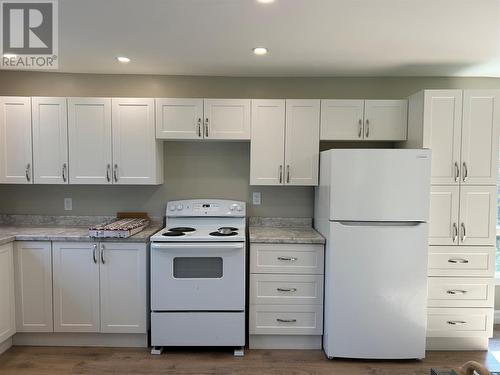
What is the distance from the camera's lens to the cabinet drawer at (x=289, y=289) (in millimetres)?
2633

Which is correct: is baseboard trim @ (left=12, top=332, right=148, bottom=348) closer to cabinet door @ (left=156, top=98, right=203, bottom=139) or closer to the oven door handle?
the oven door handle

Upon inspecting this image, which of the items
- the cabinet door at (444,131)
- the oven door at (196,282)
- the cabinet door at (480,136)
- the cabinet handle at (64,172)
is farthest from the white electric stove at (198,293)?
the cabinet door at (480,136)

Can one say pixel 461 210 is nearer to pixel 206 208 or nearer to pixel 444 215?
Answer: pixel 444 215

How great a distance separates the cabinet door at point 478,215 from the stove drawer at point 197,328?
1941 millimetres

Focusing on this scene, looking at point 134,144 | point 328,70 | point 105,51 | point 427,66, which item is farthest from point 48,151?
point 427,66

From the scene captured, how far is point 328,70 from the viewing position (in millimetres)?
2916

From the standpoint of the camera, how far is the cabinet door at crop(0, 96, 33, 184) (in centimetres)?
283

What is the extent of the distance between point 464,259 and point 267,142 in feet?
6.19

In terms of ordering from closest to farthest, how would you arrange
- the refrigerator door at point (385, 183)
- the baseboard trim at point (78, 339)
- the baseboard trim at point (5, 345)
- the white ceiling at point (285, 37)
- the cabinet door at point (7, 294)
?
the white ceiling at point (285, 37) → the refrigerator door at point (385, 183) → the cabinet door at point (7, 294) → the baseboard trim at point (5, 345) → the baseboard trim at point (78, 339)

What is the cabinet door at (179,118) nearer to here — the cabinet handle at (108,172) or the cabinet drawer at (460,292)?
the cabinet handle at (108,172)

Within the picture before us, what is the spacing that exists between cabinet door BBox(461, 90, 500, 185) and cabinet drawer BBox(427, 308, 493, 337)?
1.07 m

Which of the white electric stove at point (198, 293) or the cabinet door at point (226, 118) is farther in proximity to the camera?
the cabinet door at point (226, 118)

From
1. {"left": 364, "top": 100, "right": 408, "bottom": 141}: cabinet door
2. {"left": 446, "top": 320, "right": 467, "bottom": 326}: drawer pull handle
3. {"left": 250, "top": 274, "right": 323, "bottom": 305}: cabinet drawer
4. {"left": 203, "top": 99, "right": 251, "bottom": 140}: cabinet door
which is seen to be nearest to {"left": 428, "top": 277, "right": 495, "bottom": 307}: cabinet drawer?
{"left": 446, "top": 320, "right": 467, "bottom": 326}: drawer pull handle

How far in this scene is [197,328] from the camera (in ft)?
8.40
